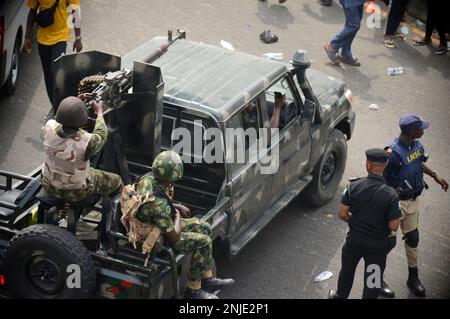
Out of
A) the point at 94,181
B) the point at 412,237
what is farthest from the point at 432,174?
the point at 94,181

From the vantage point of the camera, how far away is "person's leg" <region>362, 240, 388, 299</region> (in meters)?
7.78

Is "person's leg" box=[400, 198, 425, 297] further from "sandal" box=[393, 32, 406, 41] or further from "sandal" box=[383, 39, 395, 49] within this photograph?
"sandal" box=[393, 32, 406, 41]

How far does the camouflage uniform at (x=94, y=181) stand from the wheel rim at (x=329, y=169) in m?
3.02

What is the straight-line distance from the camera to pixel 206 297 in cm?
766

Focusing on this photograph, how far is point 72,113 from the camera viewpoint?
7.09 metres

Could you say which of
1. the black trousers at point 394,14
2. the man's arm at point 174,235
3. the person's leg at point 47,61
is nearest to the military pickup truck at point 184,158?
the man's arm at point 174,235

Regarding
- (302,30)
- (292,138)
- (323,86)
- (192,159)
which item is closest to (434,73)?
(302,30)

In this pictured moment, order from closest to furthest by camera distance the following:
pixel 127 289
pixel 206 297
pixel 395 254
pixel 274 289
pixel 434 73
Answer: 1. pixel 127 289
2. pixel 206 297
3. pixel 274 289
4. pixel 395 254
5. pixel 434 73

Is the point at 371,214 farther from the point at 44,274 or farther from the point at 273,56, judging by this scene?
the point at 273,56

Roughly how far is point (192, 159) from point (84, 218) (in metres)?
1.09

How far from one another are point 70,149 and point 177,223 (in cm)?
103

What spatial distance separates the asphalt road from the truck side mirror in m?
1.21

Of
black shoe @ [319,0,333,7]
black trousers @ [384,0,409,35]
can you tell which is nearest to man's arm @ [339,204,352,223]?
black trousers @ [384,0,409,35]

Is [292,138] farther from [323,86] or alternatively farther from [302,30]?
[302,30]
